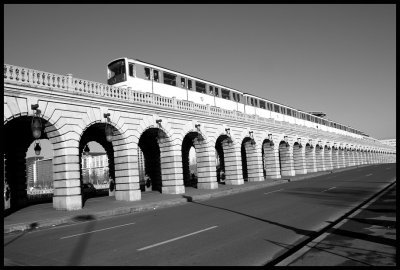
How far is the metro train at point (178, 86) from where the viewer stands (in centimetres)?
2308

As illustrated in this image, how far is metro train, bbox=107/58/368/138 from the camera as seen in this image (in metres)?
23.1

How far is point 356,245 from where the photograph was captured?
25.0ft

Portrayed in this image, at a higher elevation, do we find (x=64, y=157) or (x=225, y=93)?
(x=225, y=93)

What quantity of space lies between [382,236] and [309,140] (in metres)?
43.0

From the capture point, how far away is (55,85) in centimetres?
1734

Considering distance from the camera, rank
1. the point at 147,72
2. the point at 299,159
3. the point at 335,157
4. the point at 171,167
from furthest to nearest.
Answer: the point at 335,157 → the point at 299,159 → the point at 171,167 → the point at 147,72

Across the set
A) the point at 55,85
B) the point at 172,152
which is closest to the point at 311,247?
the point at 55,85

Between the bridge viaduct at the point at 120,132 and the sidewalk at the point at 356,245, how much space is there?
44.6ft

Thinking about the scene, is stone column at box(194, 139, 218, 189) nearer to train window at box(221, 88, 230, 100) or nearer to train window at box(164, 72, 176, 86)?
train window at box(164, 72, 176, 86)

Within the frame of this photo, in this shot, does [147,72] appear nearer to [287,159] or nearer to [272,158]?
[272,158]

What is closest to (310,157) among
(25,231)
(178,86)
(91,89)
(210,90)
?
(210,90)

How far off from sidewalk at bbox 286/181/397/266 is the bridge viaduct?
44.6ft

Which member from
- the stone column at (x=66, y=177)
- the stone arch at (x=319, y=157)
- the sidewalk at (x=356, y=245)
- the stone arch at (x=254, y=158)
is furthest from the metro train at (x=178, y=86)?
the sidewalk at (x=356, y=245)

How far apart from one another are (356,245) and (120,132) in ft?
52.9
